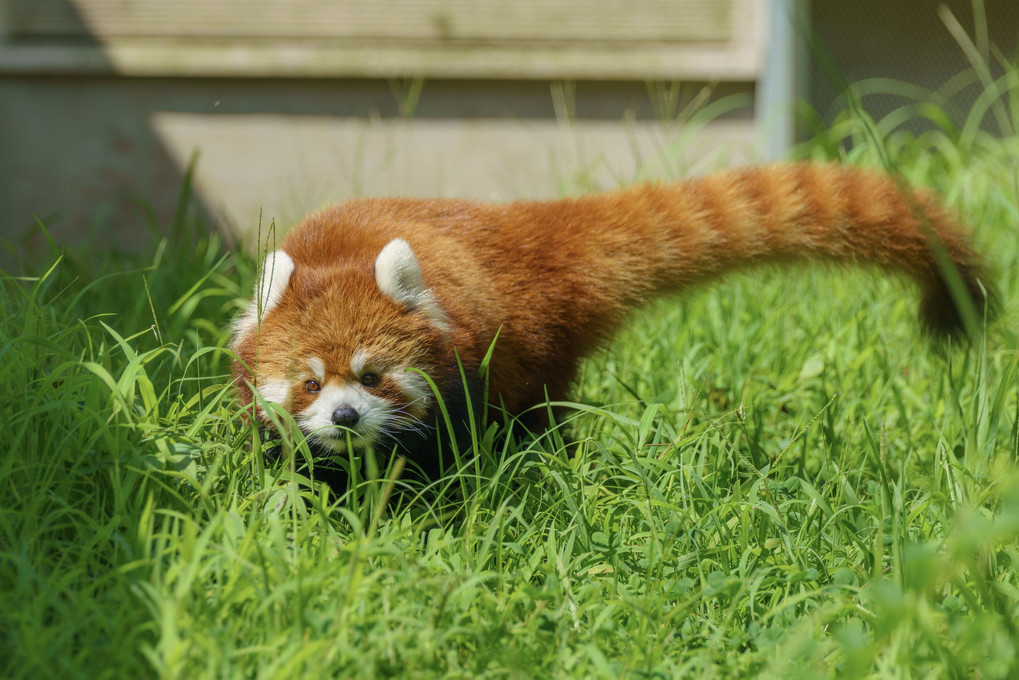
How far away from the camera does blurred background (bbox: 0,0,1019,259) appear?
503 centimetres

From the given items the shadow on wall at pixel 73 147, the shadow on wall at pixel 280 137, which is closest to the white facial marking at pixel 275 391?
the shadow on wall at pixel 280 137

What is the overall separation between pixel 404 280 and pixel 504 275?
0.32m

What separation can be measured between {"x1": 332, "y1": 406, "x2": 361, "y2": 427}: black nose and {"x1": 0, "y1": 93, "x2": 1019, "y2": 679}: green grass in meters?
0.15

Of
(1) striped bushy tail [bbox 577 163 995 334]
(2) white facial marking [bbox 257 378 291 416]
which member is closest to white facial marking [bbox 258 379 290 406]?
(2) white facial marking [bbox 257 378 291 416]

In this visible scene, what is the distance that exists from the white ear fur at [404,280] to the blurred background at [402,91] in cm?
275

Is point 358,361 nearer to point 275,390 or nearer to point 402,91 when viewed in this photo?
point 275,390

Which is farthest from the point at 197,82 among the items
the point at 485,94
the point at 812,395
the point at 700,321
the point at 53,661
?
the point at 53,661

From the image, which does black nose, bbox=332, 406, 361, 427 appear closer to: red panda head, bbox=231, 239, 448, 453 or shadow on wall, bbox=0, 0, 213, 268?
red panda head, bbox=231, 239, 448, 453

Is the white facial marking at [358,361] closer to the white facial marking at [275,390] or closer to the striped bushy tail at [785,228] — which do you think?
the white facial marking at [275,390]

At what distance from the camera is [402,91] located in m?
5.20

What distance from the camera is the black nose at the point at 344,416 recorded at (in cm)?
216

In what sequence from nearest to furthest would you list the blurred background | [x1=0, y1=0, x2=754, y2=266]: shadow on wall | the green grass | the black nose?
Result: the green grass, the black nose, the blurred background, [x1=0, y1=0, x2=754, y2=266]: shadow on wall

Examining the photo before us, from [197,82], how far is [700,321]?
10.8ft

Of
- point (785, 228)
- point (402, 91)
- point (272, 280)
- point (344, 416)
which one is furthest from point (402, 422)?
point (402, 91)
